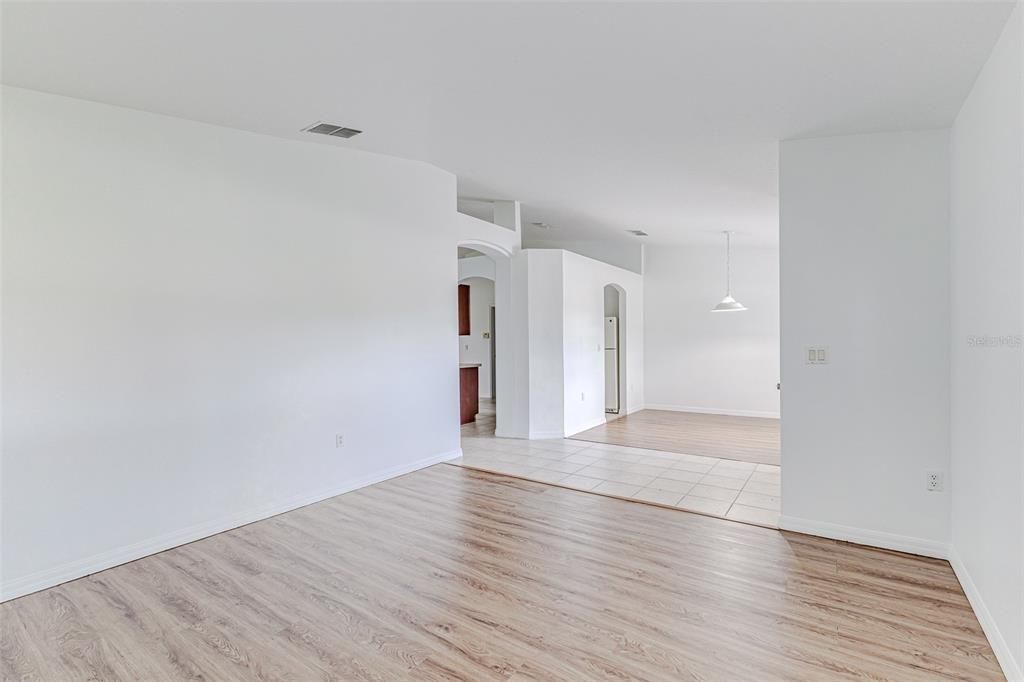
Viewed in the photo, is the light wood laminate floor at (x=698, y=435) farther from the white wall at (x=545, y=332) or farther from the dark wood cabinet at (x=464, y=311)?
the dark wood cabinet at (x=464, y=311)

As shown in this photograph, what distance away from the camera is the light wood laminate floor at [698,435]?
5.86 metres

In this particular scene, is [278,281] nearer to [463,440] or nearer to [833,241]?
[463,440]

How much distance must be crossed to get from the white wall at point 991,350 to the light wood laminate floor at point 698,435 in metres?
2.72

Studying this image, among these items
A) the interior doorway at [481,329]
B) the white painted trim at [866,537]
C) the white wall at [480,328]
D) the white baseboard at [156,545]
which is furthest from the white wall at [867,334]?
the white wall at [480,328]

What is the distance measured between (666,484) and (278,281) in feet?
11.4

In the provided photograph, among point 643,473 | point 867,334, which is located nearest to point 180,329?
point 643,473

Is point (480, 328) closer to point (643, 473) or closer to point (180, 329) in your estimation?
point (643, 473)

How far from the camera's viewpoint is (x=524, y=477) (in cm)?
482

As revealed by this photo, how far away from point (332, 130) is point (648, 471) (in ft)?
12.7

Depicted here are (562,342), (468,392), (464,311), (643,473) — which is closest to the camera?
(643,473)

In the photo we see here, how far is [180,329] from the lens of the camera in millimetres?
3381

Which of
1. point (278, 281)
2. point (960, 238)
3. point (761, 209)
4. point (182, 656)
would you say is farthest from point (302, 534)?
point (761, 209)

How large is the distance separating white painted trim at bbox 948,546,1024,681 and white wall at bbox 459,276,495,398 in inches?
326

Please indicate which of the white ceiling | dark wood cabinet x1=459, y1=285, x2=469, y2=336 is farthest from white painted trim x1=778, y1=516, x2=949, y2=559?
dark wood cabinet x1=459, y1=285, x2=469, y2=336
